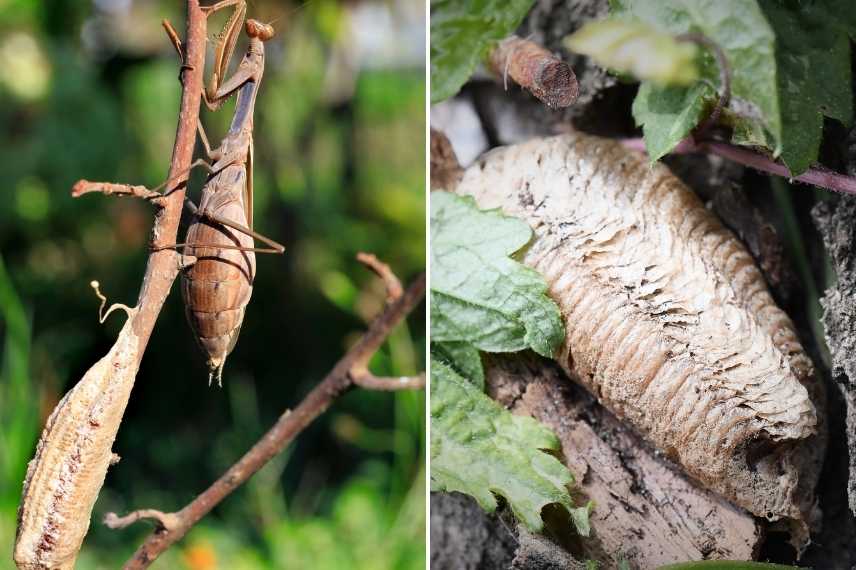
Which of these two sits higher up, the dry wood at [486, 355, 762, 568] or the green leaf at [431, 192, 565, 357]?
the green leaf at [431, 192, 565, 357]

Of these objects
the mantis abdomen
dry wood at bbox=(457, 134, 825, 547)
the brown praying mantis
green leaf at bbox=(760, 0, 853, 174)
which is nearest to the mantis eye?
the brown praying mantis

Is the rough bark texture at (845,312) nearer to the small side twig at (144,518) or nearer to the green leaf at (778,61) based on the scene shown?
the green leaf at (778,61)

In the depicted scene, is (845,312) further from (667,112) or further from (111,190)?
(111,190)

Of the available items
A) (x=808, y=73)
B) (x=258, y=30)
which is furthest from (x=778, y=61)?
(x=258, y=30)

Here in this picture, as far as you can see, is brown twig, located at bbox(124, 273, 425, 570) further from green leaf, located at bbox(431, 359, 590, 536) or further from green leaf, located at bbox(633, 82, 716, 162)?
green leaf, located at bbox(633, 82, 716, 162)

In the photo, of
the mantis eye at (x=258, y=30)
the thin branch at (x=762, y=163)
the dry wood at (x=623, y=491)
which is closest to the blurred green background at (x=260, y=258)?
the mantis eye at (x=258, y=30)

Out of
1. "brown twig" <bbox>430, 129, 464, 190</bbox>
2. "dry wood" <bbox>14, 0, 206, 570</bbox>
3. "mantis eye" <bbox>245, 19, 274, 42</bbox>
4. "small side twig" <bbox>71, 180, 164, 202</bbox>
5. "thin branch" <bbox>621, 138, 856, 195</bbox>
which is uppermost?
"thin branch" <bbox>621, 138, 856, 195</bbox>

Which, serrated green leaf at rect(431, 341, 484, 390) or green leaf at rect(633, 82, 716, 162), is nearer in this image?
green leaf at rect(633, 82, 716, 162)
